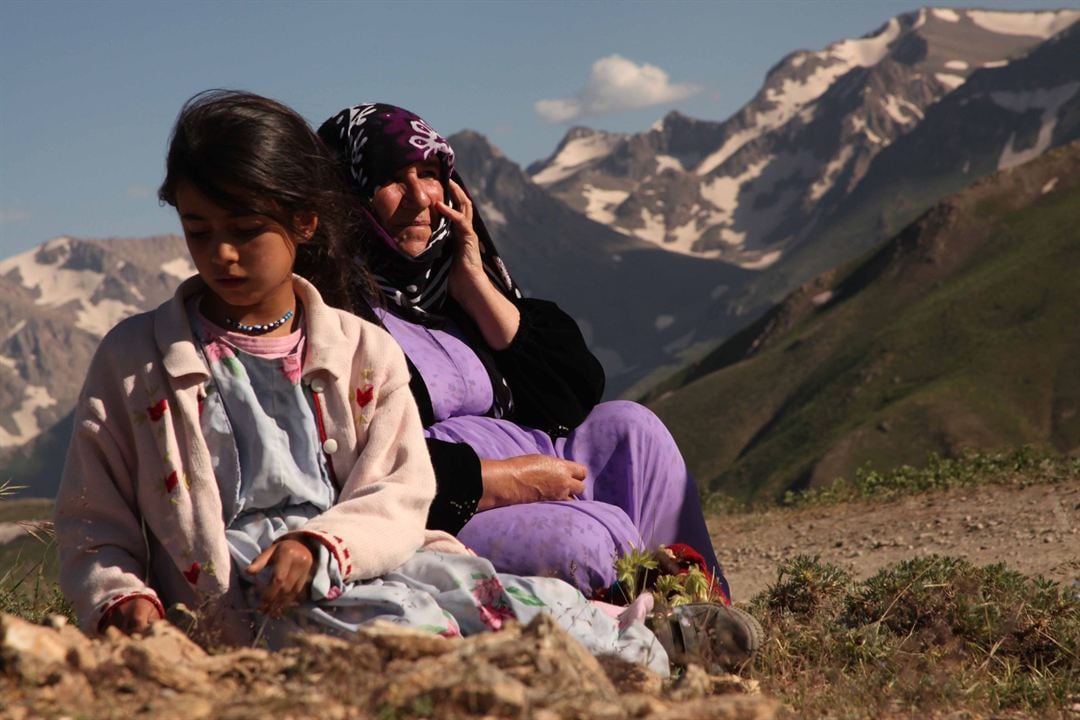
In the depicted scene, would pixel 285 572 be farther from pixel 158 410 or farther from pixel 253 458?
pixel 158 410

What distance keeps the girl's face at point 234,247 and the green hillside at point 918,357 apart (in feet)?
231

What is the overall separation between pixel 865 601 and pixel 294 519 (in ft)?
10.9

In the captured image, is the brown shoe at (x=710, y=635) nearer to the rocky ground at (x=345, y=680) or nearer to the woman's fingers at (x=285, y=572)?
the rocky ground at (x=345, y=680)

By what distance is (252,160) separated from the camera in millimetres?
4062

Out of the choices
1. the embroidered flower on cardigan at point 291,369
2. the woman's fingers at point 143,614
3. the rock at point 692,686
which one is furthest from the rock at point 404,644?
the embroidered flower on cardigan at point 291,369

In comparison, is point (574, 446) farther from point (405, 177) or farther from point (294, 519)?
point (294, 519)

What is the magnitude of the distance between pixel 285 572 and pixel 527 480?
1.80 m

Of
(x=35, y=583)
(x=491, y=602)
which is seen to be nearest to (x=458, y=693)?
(x=491, y=602)

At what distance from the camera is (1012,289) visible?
287 feet

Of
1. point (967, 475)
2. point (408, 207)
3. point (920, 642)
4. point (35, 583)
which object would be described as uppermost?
point (408, 207)

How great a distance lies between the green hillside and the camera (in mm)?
78500

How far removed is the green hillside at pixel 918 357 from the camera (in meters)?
78.5

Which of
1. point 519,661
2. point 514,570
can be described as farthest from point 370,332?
point 519,661

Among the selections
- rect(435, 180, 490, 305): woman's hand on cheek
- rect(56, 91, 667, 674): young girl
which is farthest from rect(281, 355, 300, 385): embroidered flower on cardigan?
rect(435, 180, 490, 305): woman's hand on cheek
